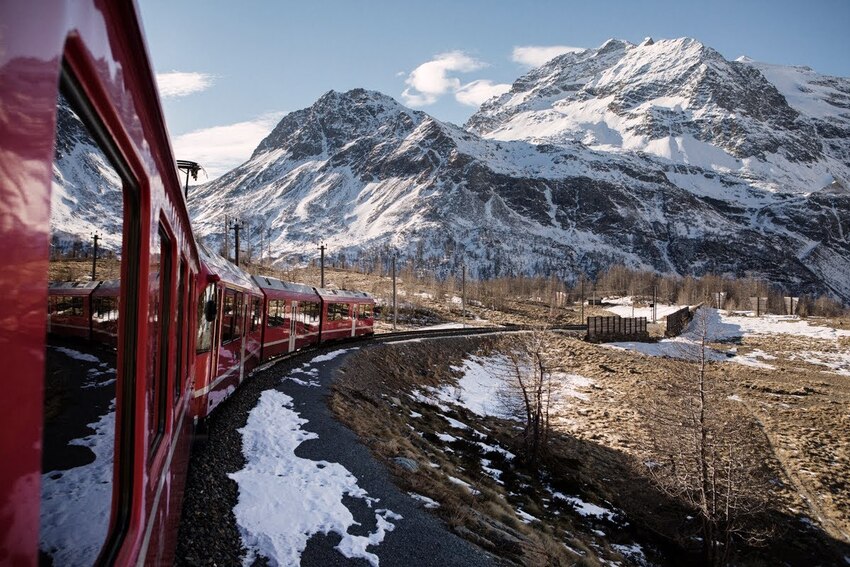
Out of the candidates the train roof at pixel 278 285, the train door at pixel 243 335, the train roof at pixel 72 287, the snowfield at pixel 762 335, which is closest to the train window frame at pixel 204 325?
the train door at pixel 243 335

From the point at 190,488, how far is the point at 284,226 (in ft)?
642

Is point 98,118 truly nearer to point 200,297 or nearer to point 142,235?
point 142,235

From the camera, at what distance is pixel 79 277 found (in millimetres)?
1510

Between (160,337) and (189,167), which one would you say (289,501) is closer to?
(160,337)

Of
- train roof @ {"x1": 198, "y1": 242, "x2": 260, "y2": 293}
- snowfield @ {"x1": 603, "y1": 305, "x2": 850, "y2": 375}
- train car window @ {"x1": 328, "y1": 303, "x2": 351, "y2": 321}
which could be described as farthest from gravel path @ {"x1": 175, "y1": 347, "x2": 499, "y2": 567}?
snowfield @ {"x1": 603, "y1": 305, "x2": 850, "y2": 375}

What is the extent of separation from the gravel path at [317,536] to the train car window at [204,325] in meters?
1.72

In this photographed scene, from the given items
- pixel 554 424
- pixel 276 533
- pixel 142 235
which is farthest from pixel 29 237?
pixel 554 424

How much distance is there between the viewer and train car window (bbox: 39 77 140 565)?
115 cm

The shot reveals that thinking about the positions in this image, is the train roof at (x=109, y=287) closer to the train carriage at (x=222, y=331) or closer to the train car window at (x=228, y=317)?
the train carriage at (x=222, y=331)

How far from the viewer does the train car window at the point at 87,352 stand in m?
1.15

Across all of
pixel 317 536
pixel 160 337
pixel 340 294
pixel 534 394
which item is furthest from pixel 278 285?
pixel 160 337

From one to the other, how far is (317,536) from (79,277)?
6.10 meters

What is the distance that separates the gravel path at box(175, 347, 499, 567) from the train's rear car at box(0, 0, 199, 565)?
3659 mm

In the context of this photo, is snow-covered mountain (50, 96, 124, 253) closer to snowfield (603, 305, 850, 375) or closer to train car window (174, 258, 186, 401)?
train car window (174, 258, 186, 401)
